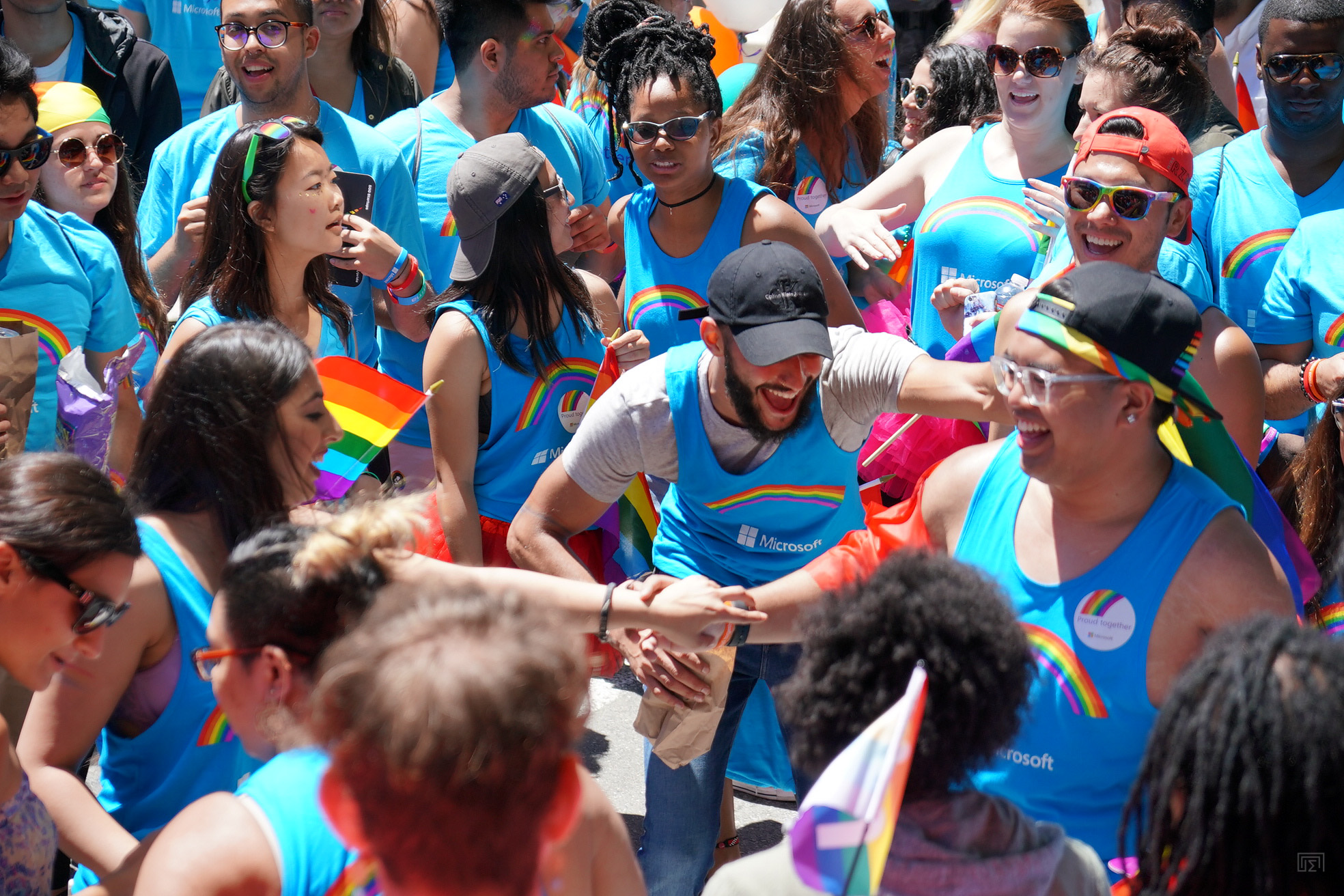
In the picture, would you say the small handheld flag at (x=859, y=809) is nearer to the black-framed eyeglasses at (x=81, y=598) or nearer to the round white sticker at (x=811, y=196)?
the black-framed eyeglasses at (x=81, y=598)

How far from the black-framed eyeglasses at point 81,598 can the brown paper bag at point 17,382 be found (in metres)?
1.20

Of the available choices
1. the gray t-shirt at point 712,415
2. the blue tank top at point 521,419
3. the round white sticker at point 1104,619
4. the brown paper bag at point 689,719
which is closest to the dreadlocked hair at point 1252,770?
the round white sticker at point 1104,619

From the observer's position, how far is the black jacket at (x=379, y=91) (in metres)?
4.94

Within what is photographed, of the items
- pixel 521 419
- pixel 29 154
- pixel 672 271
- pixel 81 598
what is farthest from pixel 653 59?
pixel 81 598

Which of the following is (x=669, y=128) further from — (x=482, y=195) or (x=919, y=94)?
(x=919, y=94)

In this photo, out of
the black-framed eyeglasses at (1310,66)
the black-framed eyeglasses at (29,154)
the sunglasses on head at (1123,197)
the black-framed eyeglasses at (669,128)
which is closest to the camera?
the sunglasses on head at (1123,197)

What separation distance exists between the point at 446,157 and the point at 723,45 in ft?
8.90

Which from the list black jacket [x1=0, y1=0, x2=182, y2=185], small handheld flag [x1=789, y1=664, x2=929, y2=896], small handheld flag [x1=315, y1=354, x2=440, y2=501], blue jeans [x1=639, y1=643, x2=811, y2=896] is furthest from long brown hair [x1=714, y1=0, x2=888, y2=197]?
small handheld flag [x1=789, y1=664, x2=929, y2=896]

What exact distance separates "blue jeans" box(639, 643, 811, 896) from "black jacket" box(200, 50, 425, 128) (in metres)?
3.10

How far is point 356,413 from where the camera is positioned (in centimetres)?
315

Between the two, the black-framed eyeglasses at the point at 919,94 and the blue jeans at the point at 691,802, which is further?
the black-framed eyeglasses at the point at 919,94

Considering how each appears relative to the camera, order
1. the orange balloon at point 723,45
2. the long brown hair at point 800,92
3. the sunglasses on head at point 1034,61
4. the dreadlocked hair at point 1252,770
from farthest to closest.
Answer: the orange balloon at point 723,45, the long brown hair at point 800,92, the sunglasses on head at point 1034,61, the dreadlocked hair at point 1252,770

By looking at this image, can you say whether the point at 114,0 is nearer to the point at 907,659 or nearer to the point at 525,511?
the point at 525,511

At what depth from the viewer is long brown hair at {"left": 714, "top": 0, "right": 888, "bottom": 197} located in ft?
15.6
